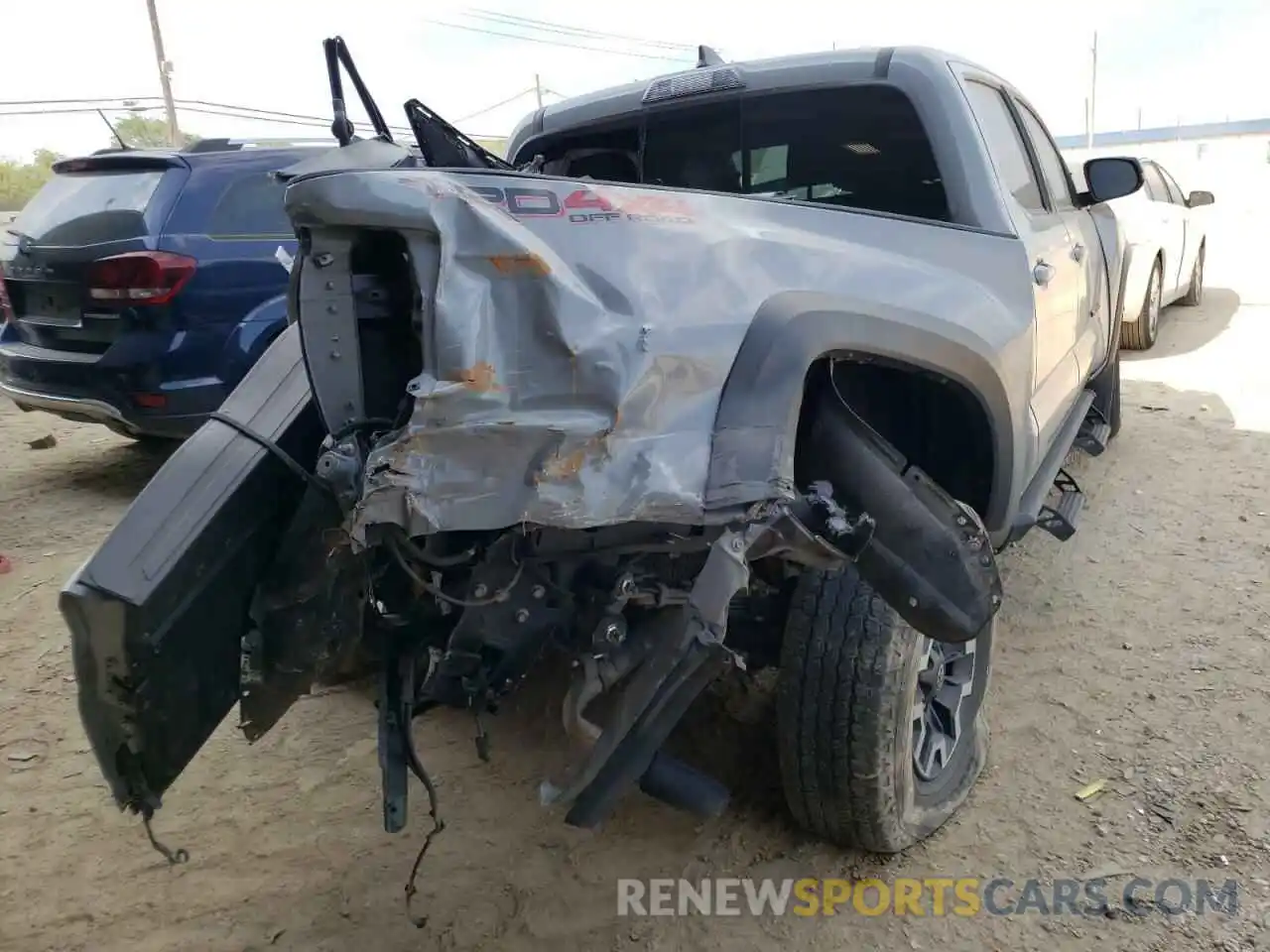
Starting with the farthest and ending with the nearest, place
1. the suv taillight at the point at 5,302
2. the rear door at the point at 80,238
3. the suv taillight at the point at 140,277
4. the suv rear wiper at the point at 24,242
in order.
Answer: the suv taillight at the point at 5,302
the suv rear wiper at the point at 24,242
the rear door at the point at 80,238
the suv taillight at the point at 140,277

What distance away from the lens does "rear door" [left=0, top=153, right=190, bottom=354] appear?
4977mm

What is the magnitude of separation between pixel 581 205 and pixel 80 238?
4.40 metres

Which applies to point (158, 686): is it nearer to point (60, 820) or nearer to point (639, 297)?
point (639, 297)

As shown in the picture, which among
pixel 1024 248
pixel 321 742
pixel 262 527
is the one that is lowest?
pixel 321 742

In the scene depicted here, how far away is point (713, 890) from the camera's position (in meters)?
2.50

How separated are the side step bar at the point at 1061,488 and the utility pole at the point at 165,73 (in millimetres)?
23890

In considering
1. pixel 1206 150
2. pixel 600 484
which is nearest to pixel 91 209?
pixel 600 484

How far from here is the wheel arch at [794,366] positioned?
1710 millimetres

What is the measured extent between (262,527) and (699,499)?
0.98 meters

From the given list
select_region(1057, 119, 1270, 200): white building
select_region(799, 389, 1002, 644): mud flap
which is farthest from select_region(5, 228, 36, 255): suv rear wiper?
select_region(1057, 119, 1270, 200): white building

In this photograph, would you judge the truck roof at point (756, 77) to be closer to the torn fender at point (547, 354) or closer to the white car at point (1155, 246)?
the torn fender at point (547, 354)

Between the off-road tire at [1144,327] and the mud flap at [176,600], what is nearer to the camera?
the mud flap at [176,600]

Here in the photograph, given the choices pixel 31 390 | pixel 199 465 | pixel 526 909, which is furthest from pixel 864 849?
pixel 31 390

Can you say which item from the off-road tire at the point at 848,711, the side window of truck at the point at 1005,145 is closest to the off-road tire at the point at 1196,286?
the side window of truck at the point at 1005,145
